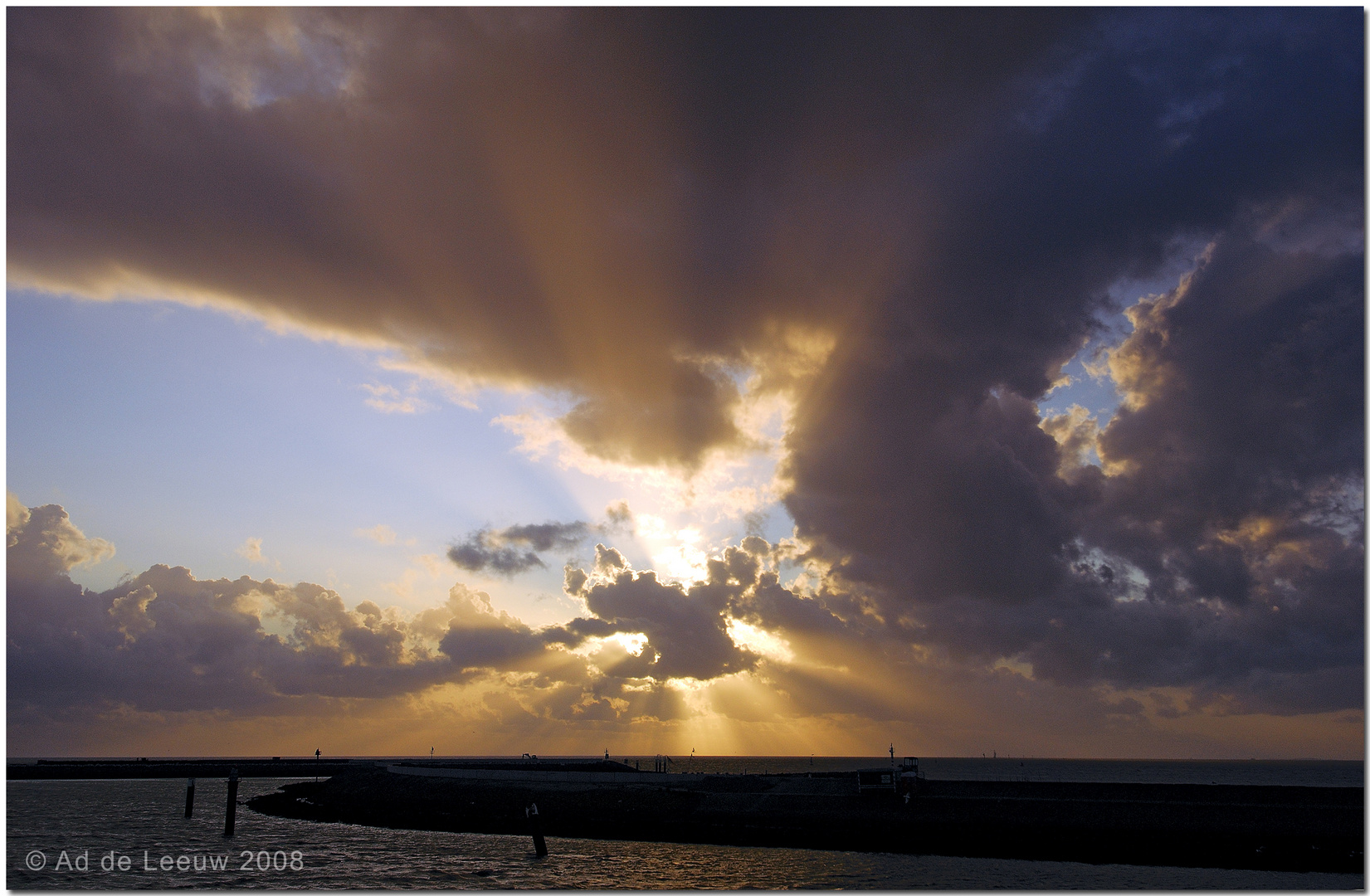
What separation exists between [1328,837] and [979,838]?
80.8 feet

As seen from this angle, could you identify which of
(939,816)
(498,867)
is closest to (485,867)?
(498,867)

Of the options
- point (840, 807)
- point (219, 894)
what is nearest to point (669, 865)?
point (840, 807)

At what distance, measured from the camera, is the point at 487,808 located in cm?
9694

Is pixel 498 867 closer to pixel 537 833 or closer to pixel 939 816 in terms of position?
pixel 537 833

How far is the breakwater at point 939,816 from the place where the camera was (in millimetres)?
62469

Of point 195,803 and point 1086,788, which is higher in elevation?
point 1086,788

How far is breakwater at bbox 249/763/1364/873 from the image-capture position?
62.5m

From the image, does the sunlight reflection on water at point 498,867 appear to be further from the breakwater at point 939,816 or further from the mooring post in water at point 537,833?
the breakwater at point 939,816

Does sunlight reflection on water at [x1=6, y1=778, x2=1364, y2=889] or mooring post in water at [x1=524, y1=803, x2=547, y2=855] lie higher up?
mooring post in water at [x1=524, y1=803, x2=547, y2=855]

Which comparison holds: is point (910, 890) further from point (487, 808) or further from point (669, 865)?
point (487, 808)

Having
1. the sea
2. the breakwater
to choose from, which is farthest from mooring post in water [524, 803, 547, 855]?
the breakwater

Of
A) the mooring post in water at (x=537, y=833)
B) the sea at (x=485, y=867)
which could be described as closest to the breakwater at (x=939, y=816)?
the sea at (x=485, y=867)

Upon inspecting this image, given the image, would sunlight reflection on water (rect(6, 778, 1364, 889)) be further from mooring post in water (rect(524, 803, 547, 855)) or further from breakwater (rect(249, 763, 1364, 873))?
breakwater (rect(249, 763, 1364, 873))

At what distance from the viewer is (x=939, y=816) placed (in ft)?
244
